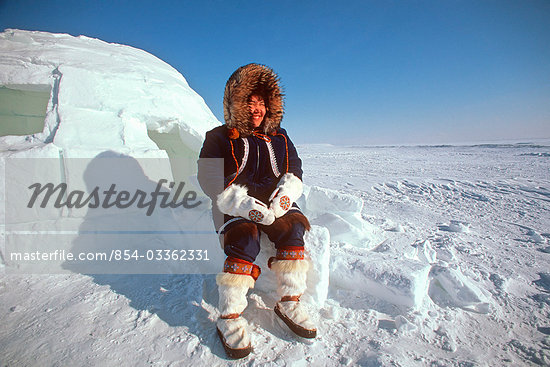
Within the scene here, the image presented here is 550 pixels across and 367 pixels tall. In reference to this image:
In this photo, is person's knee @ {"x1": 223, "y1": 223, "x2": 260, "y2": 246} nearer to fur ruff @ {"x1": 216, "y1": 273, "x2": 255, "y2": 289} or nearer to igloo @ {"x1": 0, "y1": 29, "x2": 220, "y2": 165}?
fur ruff @ {"x1": 216, "y1": 273, "x2": 255, "y2": 289}

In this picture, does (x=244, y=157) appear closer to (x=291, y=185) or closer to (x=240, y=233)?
(x=291, y=185)

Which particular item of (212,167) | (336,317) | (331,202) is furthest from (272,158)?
(331,202)

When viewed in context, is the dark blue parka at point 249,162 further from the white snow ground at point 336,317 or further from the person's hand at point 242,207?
the white snow ground at point 336,317

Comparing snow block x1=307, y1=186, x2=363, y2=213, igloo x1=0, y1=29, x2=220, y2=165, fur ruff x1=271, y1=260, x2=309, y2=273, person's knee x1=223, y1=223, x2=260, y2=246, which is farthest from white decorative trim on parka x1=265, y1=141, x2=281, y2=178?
snow block x1=307, y1=186, x2=363, y2=213

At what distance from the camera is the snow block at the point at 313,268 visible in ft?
4.91

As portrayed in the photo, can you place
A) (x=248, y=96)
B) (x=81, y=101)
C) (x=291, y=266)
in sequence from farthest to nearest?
(x=81, y=101)
(x=248, y=96)
(x=291, y=266)

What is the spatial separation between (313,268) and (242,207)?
24.0 inches

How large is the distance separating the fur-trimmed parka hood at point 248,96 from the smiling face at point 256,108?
0.09 ft

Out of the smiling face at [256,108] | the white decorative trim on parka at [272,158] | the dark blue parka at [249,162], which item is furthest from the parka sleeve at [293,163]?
the smiling face at [256,108]

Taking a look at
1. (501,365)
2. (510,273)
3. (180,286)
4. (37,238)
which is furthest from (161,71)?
(510,273)

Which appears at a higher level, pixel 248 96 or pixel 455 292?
pixel 248 96

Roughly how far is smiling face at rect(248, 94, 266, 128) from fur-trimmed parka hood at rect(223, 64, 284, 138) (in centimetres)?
3

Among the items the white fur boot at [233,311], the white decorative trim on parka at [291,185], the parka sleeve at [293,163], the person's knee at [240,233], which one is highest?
the parka sleeve at [293,163]

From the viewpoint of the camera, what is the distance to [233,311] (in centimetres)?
124
